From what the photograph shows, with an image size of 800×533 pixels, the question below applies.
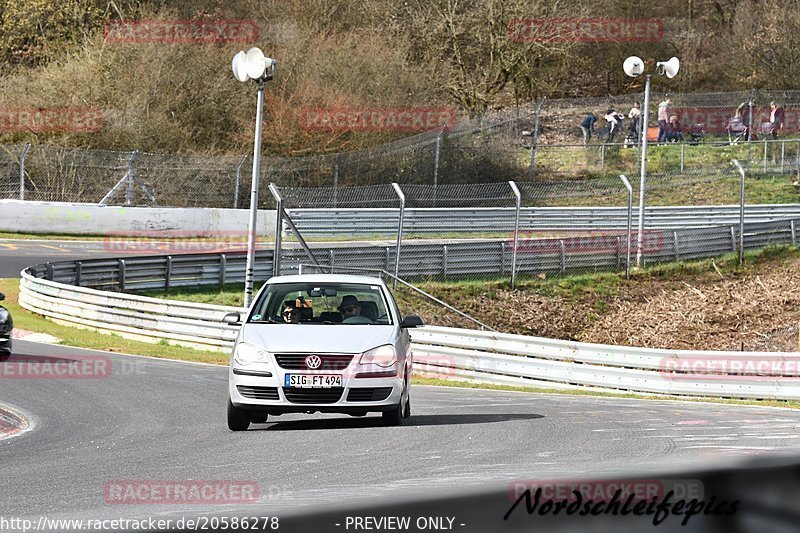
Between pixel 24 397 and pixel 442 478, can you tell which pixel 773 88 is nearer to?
pixel 24 397

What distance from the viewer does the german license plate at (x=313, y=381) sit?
415 inches

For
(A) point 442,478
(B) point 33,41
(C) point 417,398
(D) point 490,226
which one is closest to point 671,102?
(D) point 490,226

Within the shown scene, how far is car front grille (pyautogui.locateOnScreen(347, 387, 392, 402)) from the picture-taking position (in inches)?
420

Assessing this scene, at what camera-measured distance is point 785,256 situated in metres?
30.6

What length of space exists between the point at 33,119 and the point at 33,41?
8.39m

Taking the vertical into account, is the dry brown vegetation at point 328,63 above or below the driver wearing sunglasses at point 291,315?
above

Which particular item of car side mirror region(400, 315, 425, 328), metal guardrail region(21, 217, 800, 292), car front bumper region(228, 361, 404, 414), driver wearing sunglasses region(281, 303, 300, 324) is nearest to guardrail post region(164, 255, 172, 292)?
metal guardrail region(21, 217, 800, 292)

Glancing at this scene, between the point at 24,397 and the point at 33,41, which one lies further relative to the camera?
the point at 33,41

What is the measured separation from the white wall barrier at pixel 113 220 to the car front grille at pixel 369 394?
83.1 feet

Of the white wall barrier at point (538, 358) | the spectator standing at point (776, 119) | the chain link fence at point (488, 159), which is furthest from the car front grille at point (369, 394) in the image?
the spectator standing at point (776, 119)

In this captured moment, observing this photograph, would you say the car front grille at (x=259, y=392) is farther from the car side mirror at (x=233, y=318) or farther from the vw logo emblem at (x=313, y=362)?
the car side mirror at (x=233, y=318)

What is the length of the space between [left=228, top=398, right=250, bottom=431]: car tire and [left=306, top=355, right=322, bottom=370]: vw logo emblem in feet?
2.65

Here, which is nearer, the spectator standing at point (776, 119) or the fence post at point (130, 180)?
the fence post at point (130, 180)

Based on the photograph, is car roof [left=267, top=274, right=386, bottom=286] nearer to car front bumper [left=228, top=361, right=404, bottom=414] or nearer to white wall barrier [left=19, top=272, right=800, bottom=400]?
car front bumper [left=228, top=361, right=404, bottom=414]
